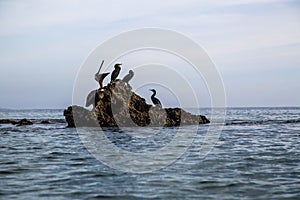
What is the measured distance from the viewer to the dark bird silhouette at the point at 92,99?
3183cm

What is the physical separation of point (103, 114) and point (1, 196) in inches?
881

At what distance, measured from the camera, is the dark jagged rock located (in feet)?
104

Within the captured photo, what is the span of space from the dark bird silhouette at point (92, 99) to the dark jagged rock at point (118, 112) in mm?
272

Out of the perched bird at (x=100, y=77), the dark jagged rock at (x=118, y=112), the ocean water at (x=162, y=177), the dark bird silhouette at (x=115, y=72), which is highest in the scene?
the dark bird silhouette at (x=115, y=72)

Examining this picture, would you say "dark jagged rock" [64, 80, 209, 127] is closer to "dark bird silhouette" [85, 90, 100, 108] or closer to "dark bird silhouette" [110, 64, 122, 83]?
"dark bird silhouette" [85, 90, 100, 108]

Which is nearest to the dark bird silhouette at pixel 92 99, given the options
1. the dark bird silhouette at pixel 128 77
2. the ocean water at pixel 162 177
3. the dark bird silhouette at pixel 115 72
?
the dark bird silhouette at pixel 115 72

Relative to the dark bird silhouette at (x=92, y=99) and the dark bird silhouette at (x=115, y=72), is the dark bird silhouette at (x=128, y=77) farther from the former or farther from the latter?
the dark bird silhouette at (x=92, y=99)

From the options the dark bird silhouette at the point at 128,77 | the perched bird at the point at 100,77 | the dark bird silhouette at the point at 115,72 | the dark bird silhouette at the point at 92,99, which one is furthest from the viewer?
the dark bird silhouette at the point at 128,77

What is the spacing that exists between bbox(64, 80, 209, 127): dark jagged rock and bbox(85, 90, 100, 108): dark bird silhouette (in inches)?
10.7

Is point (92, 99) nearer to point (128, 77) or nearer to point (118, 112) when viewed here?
point (118, 112)

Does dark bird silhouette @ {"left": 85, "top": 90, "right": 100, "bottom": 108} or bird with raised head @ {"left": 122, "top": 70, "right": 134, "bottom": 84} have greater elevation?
bird with raised head @ {"left": 122, "top": 70, "right": 134, "bottom": 84}

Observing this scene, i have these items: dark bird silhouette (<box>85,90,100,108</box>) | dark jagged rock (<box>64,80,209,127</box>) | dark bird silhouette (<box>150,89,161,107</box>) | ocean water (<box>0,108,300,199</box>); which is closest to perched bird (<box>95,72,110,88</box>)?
dark jagged rock (<box>64,80,209,127</box>)

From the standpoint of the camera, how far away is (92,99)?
32.0m

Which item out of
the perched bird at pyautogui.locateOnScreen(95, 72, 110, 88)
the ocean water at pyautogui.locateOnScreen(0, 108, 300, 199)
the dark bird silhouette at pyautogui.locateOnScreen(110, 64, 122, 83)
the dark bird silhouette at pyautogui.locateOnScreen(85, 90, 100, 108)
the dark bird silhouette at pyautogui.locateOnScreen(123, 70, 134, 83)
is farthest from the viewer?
the dark bird silhouette at pyautogui.locateOnScreen(123, 70, 134, 83)
